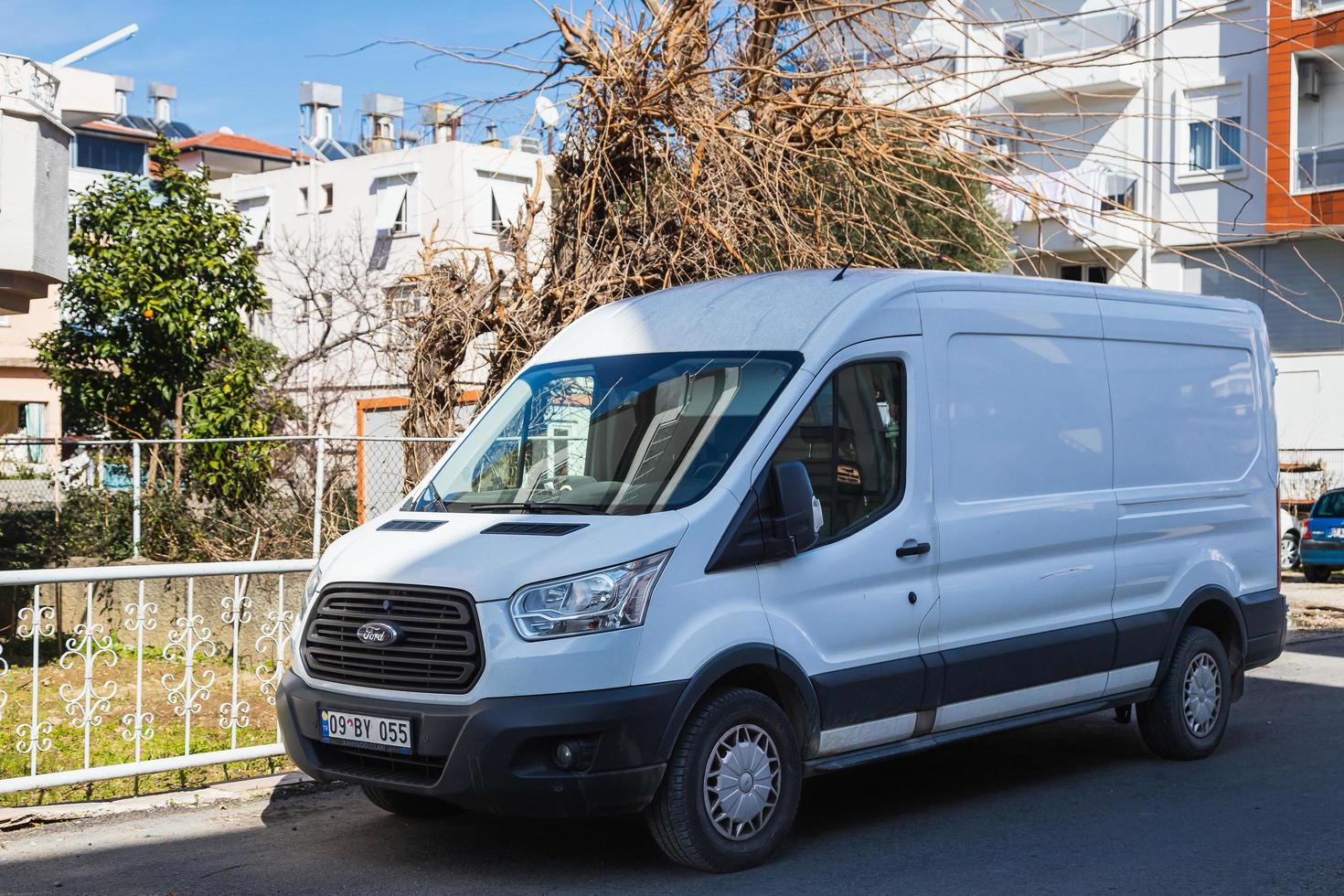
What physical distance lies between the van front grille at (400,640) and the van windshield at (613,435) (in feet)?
2.15

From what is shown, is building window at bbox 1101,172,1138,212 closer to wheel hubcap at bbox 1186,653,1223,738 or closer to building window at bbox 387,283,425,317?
building window at bbox 387,283,425,317

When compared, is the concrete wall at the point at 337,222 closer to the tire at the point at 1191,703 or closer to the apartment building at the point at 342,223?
the apartment building at the point at 342,223

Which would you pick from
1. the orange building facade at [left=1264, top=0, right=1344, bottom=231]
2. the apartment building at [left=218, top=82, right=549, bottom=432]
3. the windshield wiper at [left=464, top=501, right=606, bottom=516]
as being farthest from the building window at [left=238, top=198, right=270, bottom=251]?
the windshield wiper at [left=464, top=501, right=606, bottom=516]

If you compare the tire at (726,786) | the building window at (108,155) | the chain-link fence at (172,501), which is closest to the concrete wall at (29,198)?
the chain-link fence at (172,501)

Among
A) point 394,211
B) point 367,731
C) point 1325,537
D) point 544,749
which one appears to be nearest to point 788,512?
point 544,749

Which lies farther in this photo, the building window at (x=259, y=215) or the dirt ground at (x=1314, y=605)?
the building window at (x=259, y=215)

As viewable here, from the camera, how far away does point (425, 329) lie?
12039mm

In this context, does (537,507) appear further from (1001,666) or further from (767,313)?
(1001,666)

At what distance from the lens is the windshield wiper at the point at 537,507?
5.76 metres

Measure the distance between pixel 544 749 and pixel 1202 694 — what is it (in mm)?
4310

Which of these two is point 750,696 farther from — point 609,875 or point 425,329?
point 425,329

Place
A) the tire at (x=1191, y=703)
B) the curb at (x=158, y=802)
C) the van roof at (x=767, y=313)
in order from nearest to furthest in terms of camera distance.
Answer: the van roof at (x=767, y=313) < the curb at (x=158, y=802) < the tire at (x=1191, y=703)

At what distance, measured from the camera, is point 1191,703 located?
788cm

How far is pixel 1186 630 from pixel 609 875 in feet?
12.9
